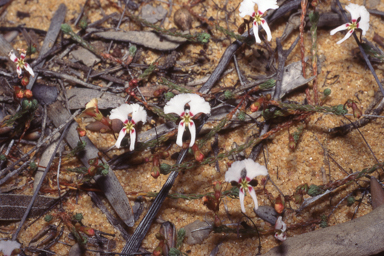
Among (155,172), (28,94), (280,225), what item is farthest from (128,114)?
(280,225)

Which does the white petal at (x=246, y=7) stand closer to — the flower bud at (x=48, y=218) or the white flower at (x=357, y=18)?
the white flower at (x=357, y=18)

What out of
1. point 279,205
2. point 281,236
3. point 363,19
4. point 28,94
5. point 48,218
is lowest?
point 281,236

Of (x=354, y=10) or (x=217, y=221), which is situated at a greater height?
(x=354, y=10)

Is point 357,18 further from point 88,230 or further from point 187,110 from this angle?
point 88,230

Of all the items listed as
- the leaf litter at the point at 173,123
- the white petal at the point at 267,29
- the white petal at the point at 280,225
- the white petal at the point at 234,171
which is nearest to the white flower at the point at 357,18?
the leaf litter at the point at 173,123

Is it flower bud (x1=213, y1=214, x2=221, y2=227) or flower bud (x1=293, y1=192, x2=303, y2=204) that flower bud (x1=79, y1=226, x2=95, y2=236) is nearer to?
flower bud (x1=213, y1=214, x2=221, y2=227)

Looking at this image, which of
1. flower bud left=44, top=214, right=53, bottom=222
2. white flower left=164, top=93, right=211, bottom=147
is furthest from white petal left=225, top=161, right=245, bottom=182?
flower bud left=44, top=214, right=53, bottom=222
